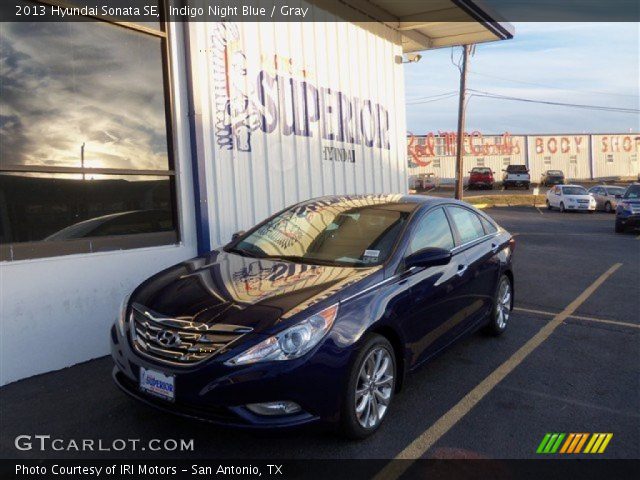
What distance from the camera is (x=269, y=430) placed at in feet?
9.84

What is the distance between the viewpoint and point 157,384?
313 centimetres

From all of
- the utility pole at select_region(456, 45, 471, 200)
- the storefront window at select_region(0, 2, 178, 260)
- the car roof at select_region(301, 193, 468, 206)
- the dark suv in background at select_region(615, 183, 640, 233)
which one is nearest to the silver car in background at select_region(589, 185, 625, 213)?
the utility pole at select_region(456, 45, 471, 200)

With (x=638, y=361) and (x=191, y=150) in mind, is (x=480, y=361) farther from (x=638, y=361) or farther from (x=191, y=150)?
(x=191, y=150)

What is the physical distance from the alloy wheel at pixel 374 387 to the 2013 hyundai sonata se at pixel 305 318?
0.01 meters

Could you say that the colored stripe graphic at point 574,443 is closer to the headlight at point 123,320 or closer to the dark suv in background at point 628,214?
the headlight at point 123,320

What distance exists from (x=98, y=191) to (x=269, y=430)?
132 inches

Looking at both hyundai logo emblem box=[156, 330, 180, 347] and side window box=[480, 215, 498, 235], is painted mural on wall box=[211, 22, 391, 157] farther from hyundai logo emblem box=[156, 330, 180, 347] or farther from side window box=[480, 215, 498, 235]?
hyundai logo emblem box=[156, 330, 180, 347]

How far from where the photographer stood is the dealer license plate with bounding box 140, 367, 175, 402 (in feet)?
10.1

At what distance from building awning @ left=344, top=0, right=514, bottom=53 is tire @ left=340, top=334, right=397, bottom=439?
699 centimetres

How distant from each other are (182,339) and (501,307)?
148 inches

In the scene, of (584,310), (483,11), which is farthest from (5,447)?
(483,11)

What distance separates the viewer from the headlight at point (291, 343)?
3.01 metres

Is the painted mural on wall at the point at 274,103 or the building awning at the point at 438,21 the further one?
the building awning at the point at 438,21

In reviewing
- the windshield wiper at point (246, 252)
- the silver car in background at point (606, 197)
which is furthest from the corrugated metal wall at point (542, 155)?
the windshield wiper at point (246, 252)
